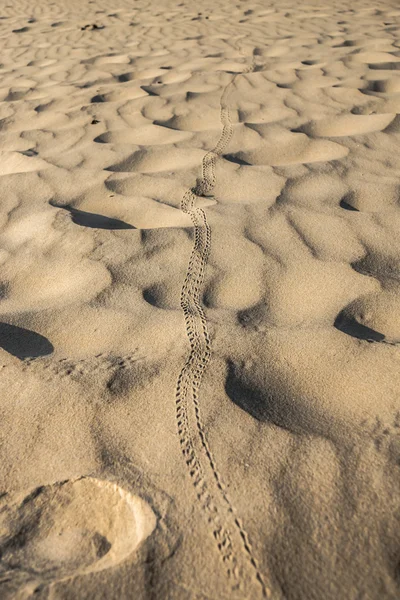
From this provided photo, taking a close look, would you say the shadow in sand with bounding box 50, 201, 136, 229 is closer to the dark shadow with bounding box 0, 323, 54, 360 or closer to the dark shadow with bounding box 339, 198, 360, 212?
the dark shadow with bounding box 0, 323, 54, 360

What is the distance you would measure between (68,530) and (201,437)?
0.32 m

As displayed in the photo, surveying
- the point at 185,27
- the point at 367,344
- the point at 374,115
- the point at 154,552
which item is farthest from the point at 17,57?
the point at 154,552

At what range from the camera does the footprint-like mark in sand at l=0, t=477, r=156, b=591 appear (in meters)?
0.97

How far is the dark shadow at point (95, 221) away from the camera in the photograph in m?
2.07

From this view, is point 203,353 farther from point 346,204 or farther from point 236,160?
point 236,160

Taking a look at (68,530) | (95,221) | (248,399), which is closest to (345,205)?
(95,221)

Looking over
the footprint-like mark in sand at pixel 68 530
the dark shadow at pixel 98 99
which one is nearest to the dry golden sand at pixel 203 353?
the footprint-like mark in sand at pixel 68 530

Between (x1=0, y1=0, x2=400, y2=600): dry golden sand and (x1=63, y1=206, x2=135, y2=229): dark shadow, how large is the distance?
0.07 ft

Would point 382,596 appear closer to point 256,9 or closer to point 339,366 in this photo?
point 339,366

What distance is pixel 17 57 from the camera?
5215 mm

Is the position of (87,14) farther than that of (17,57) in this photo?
Yes

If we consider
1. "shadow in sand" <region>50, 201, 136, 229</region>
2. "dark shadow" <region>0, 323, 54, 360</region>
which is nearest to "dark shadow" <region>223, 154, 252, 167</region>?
"shadow in sand" <region>50, 201, 136, 229</region>

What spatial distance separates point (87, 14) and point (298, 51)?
145 inches

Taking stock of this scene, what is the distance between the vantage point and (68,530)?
1038 millimetres
